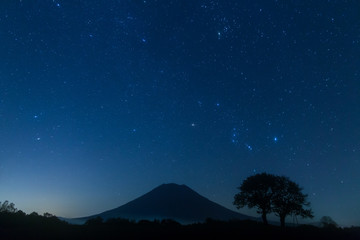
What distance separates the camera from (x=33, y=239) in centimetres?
1405

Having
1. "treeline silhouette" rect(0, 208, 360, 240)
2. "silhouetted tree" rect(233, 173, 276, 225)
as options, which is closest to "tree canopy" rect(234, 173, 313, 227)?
"silhouetted tree" rect(233, 173, 276, 225)

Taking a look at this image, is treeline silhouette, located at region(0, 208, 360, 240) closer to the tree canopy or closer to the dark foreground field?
the dark foreground field

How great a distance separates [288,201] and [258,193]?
5.23 meters

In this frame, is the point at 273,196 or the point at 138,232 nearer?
the point at 138,232

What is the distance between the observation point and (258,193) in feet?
148

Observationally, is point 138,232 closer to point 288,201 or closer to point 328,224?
point 288,201

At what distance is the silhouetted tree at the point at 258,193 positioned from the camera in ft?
145

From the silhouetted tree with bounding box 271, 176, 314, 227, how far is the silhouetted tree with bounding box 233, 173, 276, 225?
3.23 ft

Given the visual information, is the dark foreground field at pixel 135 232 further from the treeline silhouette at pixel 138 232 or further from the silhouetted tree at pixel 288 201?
the silhouetted tree at pixel 288 201

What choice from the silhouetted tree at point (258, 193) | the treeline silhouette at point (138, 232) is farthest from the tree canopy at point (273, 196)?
the treeline silhouette at point (138, 232)

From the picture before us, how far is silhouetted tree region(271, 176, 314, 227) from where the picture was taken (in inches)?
1697

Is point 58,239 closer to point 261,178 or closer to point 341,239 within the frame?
point 341,239

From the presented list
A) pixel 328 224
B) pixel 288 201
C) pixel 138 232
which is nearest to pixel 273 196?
pixel 288 201

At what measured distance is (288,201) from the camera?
4341 centimetres
